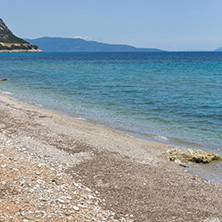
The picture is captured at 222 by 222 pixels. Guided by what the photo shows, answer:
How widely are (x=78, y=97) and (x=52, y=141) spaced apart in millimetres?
18662

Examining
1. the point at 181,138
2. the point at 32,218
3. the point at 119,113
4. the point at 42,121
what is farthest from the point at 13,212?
the point at 119,113

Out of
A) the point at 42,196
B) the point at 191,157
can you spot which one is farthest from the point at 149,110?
the point at 42,196

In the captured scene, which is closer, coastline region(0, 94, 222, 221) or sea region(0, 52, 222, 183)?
coastline region(0, 94, 222, 221)

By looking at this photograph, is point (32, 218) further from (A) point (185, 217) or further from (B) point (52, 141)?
(B) point (52, 141)

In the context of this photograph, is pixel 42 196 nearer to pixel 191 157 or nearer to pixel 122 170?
pixel 122 170

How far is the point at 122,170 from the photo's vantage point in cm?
1216

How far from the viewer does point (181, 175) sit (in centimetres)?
1233

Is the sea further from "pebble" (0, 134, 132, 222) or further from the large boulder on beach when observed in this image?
"pebble" (0, 134, 132, 222)

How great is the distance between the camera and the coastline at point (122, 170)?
9.52 metres

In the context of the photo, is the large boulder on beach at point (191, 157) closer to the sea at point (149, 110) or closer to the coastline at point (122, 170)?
the sea at point (149, 110)

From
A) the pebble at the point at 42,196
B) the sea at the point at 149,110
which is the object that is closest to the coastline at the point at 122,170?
the pebble at the point at 42,196

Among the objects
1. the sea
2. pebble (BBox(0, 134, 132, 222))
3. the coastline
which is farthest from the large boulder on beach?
pebble (BBox(0, 134, 132, 222))

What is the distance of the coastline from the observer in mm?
9519

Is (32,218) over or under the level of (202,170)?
over
